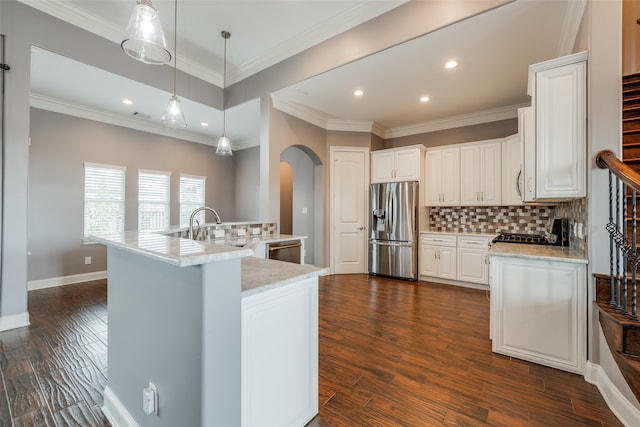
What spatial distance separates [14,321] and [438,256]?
545 centimetres

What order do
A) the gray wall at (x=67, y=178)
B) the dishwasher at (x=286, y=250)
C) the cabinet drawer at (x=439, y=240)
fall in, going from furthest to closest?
1. the cabinet drawer at (x=439, y=240)
2. the gray wall at (x=67, y=178)
3. the dishwasher at (x=286, y=250)

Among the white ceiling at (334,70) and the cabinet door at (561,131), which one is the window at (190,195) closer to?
the white ceiling at (334,70)

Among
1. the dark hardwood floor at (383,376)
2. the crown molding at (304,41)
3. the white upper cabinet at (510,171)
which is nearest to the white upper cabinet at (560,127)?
the dark hardwood floor at (383,376)

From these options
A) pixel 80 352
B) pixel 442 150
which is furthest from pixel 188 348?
pixel 442 150

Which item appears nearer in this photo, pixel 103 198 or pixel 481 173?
pixel 481 173

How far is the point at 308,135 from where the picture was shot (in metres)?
4.68

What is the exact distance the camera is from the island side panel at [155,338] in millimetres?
1002

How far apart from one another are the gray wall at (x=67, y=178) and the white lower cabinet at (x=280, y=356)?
16.2 ft

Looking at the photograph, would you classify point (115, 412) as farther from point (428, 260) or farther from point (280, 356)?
point (428, 260)

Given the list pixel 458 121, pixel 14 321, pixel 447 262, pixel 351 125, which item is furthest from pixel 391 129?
pixel 14 321

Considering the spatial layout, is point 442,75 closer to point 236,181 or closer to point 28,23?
point 28,23

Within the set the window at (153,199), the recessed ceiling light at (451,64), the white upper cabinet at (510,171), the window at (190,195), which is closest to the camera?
the recessed ceiling light at (451,64)

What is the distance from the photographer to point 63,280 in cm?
430

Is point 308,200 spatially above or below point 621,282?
above
